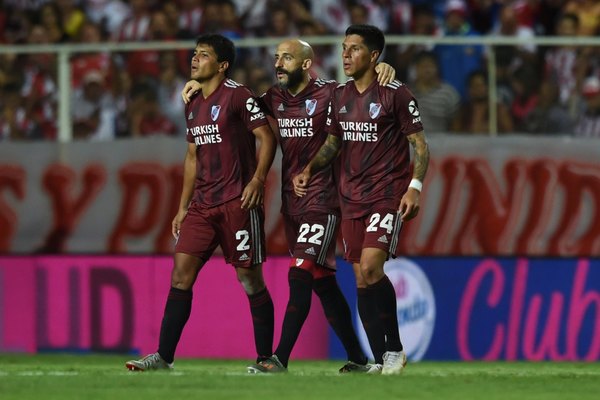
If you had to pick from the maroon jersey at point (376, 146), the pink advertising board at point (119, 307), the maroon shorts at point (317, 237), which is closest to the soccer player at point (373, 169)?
the maroon jersey at point (376, 146)

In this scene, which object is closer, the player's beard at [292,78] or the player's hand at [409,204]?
the player's hand at [409,204]

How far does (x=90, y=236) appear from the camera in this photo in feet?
46.3

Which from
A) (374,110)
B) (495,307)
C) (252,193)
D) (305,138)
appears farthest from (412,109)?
(495,307)

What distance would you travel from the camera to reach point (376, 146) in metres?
9.36

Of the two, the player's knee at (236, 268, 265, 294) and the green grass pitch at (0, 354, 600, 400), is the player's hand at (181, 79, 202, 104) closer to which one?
the player's knee at (236, 268, 265, 294)

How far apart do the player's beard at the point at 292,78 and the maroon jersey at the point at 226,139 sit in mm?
244

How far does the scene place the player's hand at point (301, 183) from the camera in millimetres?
9570

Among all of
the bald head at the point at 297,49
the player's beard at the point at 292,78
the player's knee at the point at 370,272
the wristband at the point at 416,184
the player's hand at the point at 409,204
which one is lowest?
the player's knee at the point at 370,272

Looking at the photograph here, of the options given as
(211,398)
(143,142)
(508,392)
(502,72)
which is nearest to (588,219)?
(502,72)

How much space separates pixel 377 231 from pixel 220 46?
1.65 metres

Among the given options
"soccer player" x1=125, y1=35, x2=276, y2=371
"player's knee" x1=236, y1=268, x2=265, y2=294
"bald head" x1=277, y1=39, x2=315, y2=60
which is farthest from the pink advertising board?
"bald head" x1=277, y1=39, x2=315, y2=60

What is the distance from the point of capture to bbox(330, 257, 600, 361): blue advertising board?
1354cm

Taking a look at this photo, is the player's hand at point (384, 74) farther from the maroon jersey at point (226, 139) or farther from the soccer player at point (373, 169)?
the maroon jersey at point (226, 139)

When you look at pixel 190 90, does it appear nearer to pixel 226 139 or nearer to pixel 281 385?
pixel 226 139
